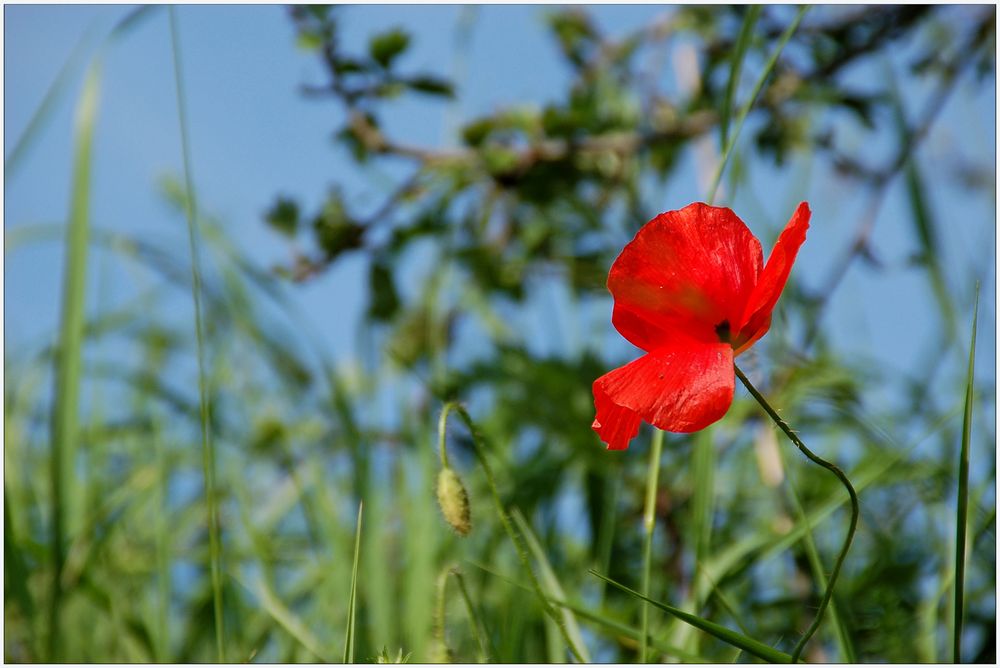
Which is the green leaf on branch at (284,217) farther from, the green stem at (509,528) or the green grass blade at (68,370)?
the green stem at (509,528)

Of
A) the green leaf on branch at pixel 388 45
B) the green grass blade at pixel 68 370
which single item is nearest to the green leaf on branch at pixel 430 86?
the green leaf on branch at pixel 388 45

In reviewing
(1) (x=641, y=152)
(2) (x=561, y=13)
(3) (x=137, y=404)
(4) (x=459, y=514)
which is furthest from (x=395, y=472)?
(4) (x=459, y=514)

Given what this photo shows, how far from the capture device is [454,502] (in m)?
0.49

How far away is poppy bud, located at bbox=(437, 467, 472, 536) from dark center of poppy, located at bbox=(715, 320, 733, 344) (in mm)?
151

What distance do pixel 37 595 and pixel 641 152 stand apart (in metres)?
0.85

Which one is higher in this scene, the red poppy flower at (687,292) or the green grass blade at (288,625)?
the red poppy flower at (687,292)

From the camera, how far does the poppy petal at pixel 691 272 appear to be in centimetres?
43

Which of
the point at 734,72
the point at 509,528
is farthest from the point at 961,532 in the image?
the point at 734,72

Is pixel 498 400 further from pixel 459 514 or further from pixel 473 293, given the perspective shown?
pixel 459 514

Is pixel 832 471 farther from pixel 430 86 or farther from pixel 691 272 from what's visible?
pixel 430 86

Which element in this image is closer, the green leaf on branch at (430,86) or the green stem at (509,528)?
the green stem at (509,528)

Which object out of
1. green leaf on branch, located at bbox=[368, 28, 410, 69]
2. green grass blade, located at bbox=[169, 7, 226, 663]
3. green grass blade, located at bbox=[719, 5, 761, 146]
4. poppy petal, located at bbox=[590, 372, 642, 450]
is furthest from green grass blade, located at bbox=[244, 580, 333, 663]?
green leaf on branch, located at bbox=[368, 28, 410, 69]

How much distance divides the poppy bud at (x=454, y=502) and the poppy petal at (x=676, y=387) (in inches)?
3.6

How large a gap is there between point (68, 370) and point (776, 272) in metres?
0.43
